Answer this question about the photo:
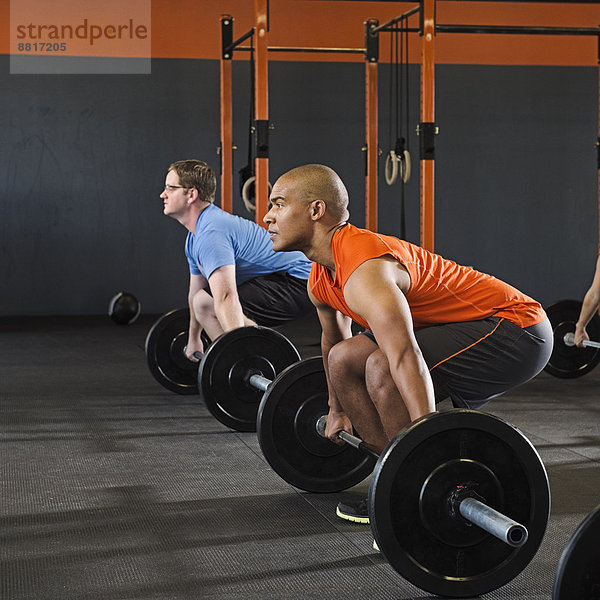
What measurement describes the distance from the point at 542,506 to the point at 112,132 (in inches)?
243

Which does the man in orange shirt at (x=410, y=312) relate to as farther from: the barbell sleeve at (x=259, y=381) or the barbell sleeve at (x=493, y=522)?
the barbell sleeve at (x=259, y=381)

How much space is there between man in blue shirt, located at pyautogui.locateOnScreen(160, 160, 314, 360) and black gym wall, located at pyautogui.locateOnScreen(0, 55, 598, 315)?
3.86 metres

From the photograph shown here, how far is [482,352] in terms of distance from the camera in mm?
2023

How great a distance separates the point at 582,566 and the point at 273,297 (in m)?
2.39

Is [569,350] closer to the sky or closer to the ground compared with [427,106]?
closer to the ground

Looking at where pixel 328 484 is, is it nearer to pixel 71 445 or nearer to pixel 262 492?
pixel 262 492

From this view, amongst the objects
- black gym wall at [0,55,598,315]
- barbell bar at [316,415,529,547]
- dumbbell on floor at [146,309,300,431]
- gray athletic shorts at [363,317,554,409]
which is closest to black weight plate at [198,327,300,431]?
dumbbell on floor at [146,309,300,431]

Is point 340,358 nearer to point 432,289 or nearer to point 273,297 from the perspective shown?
point 432,289

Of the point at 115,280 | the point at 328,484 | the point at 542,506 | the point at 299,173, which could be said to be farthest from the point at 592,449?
the point at 115,280

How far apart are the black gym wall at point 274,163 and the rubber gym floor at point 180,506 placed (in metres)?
3.34

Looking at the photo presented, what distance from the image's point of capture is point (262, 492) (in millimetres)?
2426

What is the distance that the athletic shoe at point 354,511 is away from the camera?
7.02 feet

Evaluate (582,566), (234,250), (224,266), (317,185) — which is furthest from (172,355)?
(582,566)

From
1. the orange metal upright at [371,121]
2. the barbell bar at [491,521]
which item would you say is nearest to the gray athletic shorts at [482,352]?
the barbell bar at [491,521]
